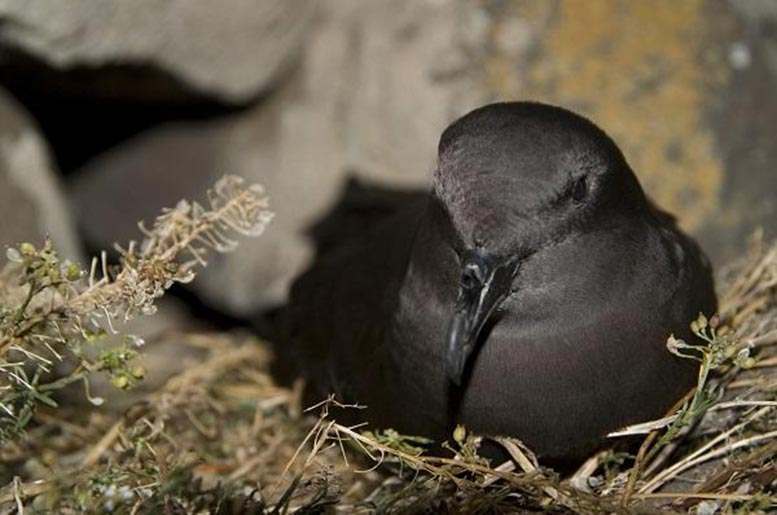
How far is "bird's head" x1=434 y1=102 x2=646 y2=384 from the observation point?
2480 millimetres

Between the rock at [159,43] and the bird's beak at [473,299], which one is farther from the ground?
the rock at [159,43]

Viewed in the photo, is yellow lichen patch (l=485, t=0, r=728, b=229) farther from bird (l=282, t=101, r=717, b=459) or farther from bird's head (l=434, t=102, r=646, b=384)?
bird's head (l=434, t=102, r=646, b=384)

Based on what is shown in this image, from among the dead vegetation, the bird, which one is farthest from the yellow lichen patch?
the bird

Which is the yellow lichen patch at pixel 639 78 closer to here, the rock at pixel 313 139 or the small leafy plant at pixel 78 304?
the rock at pixel 313 139

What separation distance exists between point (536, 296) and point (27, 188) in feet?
6.61

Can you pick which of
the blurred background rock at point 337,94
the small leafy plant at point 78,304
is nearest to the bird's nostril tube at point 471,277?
the small leafy plant at point 78,304

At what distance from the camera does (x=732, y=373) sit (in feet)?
9.45

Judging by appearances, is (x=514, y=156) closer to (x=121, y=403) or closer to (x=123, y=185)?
(x=121, y=403)

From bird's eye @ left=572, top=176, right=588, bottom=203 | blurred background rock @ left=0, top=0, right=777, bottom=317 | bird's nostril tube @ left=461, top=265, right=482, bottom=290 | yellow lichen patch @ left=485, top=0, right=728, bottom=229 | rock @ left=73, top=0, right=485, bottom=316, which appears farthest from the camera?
rock @ left=73, top=0, right=485, bottom=316

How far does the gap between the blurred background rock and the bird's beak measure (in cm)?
178

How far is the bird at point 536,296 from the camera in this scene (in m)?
2.51

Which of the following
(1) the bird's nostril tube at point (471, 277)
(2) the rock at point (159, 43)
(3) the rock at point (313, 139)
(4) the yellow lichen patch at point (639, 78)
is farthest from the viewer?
(3) the rock at point (313, 139)

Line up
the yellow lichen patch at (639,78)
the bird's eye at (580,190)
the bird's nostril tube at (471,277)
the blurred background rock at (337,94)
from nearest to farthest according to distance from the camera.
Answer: the bird's nostril tube at (471,277) → the bird's eye at (580,190) → the blurred background rock at (337,94) → the yellow lichen patch at (639,78)

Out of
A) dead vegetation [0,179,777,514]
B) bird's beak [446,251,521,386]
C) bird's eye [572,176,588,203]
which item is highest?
bird's eye [572,176,588,203]
